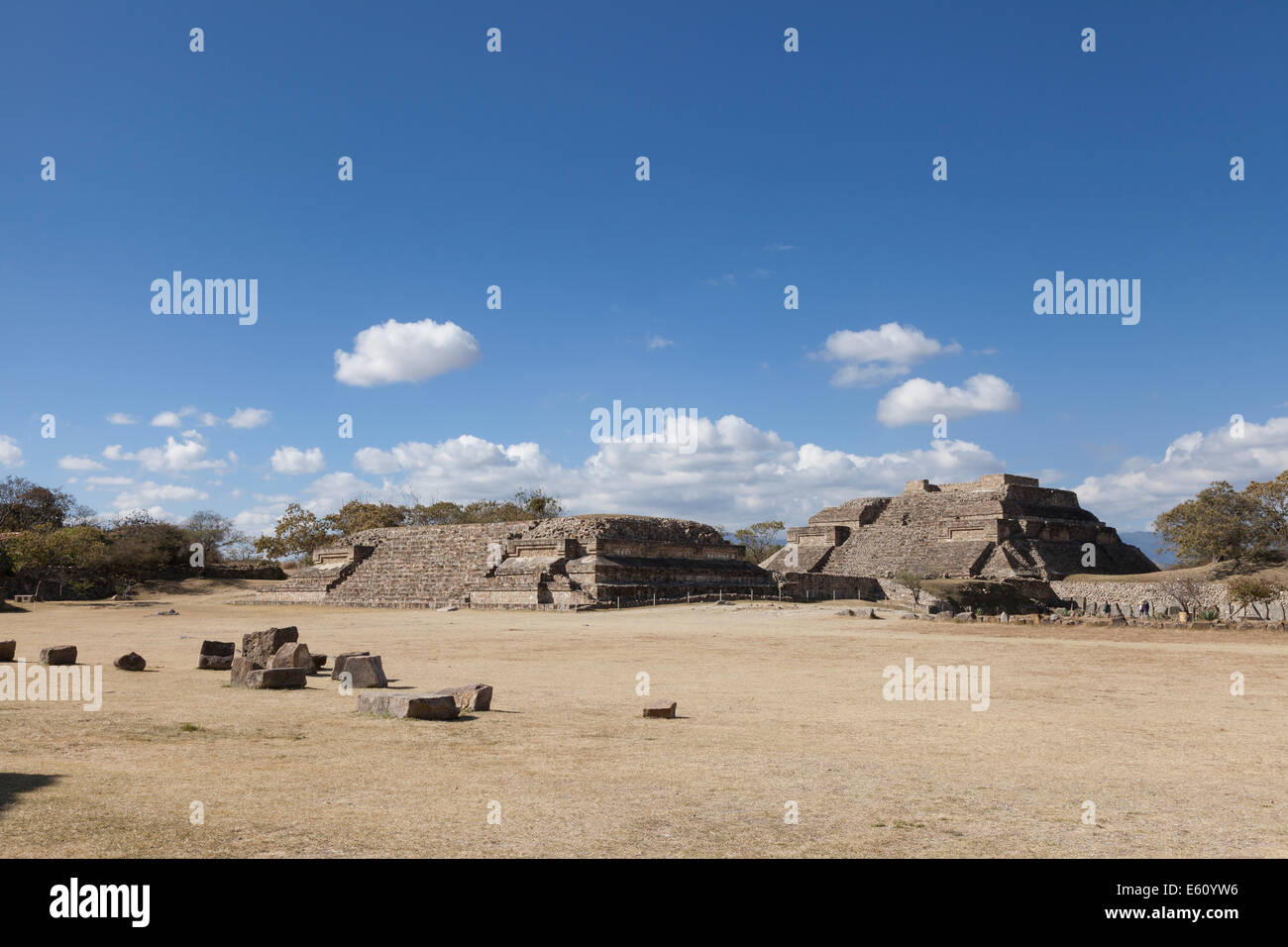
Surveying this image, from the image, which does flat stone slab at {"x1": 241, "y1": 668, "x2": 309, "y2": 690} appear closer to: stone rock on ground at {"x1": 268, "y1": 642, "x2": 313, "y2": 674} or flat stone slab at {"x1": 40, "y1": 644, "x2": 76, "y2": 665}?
stone rock on ground at {"x1": 268, "y1": 642, "x2": 313, "y2": 674}

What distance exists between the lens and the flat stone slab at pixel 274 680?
440 inches

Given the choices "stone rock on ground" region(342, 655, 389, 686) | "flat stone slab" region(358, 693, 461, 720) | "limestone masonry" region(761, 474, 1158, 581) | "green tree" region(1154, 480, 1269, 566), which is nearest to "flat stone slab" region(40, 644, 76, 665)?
"stone rock on ground" region(342, 655, 389, 686)

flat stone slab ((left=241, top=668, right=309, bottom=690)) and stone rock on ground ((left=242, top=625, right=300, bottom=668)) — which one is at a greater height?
stone rock on ground ((left=242, top=625, right=300, bottom=668))

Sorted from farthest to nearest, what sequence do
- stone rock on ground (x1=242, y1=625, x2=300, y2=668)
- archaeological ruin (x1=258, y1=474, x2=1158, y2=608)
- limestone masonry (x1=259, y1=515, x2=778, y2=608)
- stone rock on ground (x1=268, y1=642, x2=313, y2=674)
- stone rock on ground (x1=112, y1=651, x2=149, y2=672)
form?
archaeological ruin (x1=258, y1=474, x2=1158, y2=608), limestone masonry (x1=259, y1=515, x2=778, y2=608), stone rock on ground (x1=112, y1=651, x2=149, y2=672), stone rock on ground (x1=242, y1=625, x2=300, y2=668), stone rock on ground (x1=268, y1=642, x2=313, y2=674)

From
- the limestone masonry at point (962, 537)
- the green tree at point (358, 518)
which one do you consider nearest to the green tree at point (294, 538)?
the green tree at point (358, 518)

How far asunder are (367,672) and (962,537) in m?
43.0

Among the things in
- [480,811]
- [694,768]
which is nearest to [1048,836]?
[694,768]

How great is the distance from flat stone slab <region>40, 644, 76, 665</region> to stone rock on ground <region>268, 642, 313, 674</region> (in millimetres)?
3218

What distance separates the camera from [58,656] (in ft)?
41.8

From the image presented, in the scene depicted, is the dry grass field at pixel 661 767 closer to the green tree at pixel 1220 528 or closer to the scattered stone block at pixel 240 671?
the scattered stone block at pixel 240 671

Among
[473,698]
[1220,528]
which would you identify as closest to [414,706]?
[473,698]

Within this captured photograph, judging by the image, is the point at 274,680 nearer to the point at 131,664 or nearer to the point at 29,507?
the point at 131,664

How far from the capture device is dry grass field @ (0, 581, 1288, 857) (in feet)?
16.0
